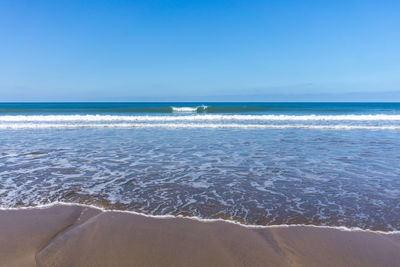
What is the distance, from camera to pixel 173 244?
11.3 feet

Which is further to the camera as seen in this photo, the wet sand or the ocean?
the ocean

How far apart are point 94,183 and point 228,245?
402 centimetres

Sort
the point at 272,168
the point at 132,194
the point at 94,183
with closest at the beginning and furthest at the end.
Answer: the point at 132,194 → the point at 94,183 → the point at 272,168

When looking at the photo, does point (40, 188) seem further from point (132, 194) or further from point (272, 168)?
point (272, 168)

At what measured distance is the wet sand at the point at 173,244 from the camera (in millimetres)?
3098

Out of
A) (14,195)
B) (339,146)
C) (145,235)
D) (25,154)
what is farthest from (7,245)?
(339,146)

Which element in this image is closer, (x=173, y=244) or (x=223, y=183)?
(x=173, y=244)

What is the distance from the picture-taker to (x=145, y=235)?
145 inches

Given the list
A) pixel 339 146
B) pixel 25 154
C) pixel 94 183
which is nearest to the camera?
pixel 94 183

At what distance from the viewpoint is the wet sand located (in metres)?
3.10

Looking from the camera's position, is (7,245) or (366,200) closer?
(7,245)

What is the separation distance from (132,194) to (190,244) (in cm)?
233

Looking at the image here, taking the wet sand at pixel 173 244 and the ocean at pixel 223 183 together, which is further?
the ocean at pixel 223 183

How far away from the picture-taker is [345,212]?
4.47 meters
